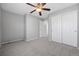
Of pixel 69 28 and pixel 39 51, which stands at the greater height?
pixel 69 28

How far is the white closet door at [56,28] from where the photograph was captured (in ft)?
13.2

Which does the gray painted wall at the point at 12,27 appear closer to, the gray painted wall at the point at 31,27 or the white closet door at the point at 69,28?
the gray painted wall at the point at 31,27

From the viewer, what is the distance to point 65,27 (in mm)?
3648

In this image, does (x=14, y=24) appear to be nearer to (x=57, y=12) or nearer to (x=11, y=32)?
(x=11, y=32)

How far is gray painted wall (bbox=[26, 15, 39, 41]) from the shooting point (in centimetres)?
480

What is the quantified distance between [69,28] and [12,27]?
3.84 metres

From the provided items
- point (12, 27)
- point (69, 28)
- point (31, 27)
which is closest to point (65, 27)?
point (69, 28)

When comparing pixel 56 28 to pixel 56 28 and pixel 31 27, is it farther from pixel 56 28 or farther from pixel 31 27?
pixel 31 27

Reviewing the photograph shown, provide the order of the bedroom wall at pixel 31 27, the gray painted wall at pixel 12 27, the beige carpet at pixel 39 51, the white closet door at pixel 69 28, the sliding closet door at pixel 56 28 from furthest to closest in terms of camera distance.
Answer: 1. the bedroom wall at pixel 31 27
2. the sliding closet door at pixel 56 28
3. the gray painted wall at pixel 12 27
4. the white closet door at pixel 69 28
5. the beige carpet at pixel 39 51

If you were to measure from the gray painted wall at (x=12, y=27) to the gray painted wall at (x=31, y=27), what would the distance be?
50 cm

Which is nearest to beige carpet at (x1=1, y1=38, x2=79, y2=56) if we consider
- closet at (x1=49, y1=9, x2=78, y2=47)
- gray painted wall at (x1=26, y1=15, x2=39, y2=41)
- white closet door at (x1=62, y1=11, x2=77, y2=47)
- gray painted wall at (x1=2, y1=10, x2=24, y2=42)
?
white closet door at (x1=62, y1=11, x2=77, y2=47)

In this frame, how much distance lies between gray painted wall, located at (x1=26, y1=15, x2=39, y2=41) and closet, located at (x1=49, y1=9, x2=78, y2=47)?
1.60 meters

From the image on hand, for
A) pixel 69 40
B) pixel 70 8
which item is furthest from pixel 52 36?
pixel 70 8

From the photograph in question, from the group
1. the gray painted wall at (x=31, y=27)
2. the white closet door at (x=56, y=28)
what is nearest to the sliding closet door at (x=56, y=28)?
the white closet door at (x=56, y=28)
